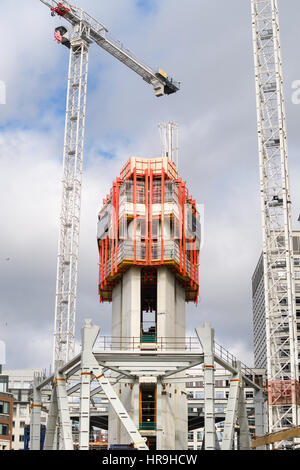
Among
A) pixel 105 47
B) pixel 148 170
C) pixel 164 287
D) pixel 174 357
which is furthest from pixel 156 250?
pixel 105 47

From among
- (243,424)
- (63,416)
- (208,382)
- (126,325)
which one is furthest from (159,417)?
(208,382)

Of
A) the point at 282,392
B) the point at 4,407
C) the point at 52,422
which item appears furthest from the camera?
the point at 4,407

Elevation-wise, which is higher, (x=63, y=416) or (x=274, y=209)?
(x=274, y=209)

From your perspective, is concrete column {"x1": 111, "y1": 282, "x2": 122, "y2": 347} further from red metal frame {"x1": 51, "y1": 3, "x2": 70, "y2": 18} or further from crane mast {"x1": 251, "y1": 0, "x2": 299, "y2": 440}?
red metal frame {"x1": 51, "y1": 3, "x2": 70, "y2": 18}

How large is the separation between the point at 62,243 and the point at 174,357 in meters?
83.2

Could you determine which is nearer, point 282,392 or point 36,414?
point 36,414

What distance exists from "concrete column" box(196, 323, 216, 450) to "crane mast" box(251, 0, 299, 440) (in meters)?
52.6

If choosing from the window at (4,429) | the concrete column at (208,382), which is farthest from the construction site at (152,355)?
the window at (4,429)

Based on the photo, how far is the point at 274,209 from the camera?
5157 inches

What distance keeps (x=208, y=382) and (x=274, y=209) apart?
6716cm

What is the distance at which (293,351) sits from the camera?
128 metres

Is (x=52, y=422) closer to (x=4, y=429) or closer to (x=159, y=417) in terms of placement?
(x=159, y=417)

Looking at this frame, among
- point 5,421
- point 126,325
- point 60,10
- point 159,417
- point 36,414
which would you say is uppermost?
point 60,10
